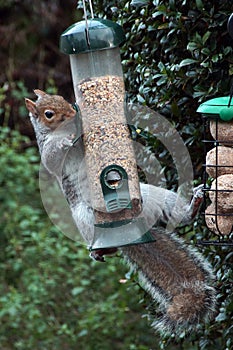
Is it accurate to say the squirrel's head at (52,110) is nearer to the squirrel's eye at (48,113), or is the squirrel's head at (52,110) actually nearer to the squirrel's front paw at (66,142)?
the squirrel's eye at (48,113)

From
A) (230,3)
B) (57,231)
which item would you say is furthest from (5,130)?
(230,3)

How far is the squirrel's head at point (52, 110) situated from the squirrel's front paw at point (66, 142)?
130 millimetres

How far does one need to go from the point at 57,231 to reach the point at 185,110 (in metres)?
2.24

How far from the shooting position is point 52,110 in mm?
3160

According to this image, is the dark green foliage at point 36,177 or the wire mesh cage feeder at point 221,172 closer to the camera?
the wire mesh cage feeder at point 221,172

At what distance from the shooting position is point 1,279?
16.0ft

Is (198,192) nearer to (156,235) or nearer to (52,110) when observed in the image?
(156,235)

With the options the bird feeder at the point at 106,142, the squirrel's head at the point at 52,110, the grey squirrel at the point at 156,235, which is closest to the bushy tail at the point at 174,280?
the grey squirrel at the point at 156,235

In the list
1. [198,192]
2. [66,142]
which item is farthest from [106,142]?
[198,192]

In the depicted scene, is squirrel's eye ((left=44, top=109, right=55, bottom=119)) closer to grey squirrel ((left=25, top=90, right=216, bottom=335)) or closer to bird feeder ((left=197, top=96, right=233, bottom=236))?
grey squirrel ((left=25, top=90, right=216, bottom=335))

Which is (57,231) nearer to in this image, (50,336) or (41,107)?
(50,336)

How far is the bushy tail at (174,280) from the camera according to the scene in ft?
8.86

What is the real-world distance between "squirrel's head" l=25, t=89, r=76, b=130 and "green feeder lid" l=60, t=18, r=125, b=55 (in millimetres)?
506

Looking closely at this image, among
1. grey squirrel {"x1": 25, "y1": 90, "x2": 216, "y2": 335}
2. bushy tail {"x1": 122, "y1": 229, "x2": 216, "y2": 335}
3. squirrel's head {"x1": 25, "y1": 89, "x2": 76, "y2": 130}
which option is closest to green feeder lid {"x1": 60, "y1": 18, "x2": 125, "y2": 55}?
grey squirrel {"x1": 25, "y1": 90, "x2": 216, "y2": 335}
